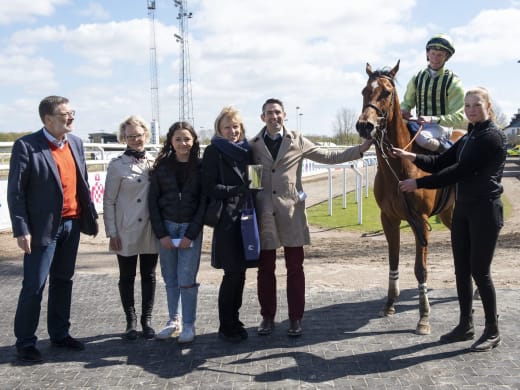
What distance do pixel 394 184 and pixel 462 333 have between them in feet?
5.06

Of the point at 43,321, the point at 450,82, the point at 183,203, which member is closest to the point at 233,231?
the point at 183,203

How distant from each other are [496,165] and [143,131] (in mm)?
3122

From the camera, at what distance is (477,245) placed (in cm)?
427

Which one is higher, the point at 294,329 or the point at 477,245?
the point at 477,245

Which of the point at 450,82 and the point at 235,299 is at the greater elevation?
the point at 450,82

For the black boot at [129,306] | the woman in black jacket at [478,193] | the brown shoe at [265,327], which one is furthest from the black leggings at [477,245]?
the black boot at [129,306]

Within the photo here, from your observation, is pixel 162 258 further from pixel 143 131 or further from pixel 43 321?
pixel 43 321

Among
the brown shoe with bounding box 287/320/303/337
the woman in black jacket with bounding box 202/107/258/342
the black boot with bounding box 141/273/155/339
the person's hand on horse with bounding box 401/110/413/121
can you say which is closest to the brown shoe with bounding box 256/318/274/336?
the brown shoe with bounding box 287/320/303/337

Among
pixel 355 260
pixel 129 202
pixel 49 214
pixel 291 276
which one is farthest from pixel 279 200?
pixel 355 260

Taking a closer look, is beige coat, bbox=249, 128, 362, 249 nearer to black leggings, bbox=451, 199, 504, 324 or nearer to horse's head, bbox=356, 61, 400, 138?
horse's head, bbox=356, 61, 400, 138

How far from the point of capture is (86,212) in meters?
4.64

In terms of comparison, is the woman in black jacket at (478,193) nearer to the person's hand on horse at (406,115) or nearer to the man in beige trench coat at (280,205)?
the man in beige trench coat at (280,205)

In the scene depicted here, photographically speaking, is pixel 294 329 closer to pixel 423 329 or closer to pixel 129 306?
pixel 423 329

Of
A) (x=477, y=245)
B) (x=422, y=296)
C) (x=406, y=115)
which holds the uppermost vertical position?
(x=406, y=115)
